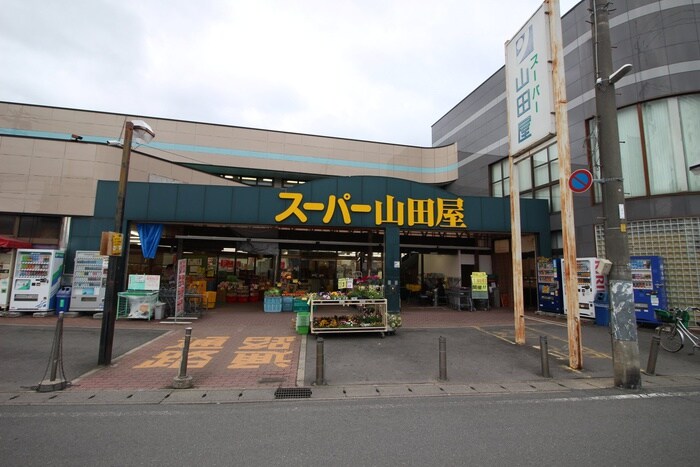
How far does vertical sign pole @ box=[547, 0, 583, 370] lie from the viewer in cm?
769

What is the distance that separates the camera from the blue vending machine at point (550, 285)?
49.0ft

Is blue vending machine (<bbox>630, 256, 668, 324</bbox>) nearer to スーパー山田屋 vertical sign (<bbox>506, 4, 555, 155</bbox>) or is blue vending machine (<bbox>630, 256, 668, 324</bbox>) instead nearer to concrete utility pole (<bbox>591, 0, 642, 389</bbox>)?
スーパー山田屋 vertical sign (<bbox>506, 4, 555, 155</bbox>)

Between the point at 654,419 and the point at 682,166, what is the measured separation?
1216 cm

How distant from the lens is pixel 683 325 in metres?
9.20

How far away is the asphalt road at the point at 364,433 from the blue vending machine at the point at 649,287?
26.0 feet

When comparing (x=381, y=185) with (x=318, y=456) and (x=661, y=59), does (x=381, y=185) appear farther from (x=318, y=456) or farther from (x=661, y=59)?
(x=318, y=456)

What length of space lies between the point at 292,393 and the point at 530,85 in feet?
31.5

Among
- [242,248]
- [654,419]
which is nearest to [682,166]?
[654,419]

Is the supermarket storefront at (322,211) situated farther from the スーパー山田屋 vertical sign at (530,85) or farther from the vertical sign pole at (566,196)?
the vertical sign pole at (566,196)

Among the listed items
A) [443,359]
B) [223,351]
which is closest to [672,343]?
[443,359]

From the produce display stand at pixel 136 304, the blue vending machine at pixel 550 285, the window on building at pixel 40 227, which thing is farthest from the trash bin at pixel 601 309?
the window on building at pixel 40 227

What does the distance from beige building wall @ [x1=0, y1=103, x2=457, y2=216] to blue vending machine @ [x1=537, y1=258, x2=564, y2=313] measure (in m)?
11.0

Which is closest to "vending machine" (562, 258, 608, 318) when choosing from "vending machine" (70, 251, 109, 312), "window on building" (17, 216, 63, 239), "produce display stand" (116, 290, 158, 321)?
"produce display stand" (116, 290, 158, 321)

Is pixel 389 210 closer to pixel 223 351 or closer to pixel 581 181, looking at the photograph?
pixel 581 181
